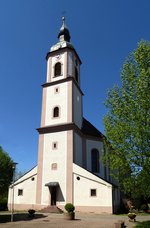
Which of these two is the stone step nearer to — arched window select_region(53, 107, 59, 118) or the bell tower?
the bell tower

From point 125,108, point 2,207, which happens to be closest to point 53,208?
point 2,207

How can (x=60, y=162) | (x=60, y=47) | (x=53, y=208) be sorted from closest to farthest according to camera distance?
(x=53, y=208), (x=60, y=162), (x=60, y=47)

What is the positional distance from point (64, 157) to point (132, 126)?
43.6 ft

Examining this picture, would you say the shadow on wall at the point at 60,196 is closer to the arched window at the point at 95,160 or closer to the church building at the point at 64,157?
the church building at the point at 64,157

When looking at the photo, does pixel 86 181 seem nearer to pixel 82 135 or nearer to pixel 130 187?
pixel 82 135

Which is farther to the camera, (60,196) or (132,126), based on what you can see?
(60,196)

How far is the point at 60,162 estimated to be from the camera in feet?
83.9

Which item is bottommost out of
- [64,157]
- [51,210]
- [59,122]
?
[51,210]

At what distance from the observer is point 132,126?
14.0 meters

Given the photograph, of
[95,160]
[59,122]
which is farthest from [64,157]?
[95,160]

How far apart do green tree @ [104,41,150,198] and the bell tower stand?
1047 cm

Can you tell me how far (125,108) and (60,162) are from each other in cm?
1338

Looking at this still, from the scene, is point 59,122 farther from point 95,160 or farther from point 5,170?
point 5,170

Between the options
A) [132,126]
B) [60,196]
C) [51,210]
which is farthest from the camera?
[60,196]
